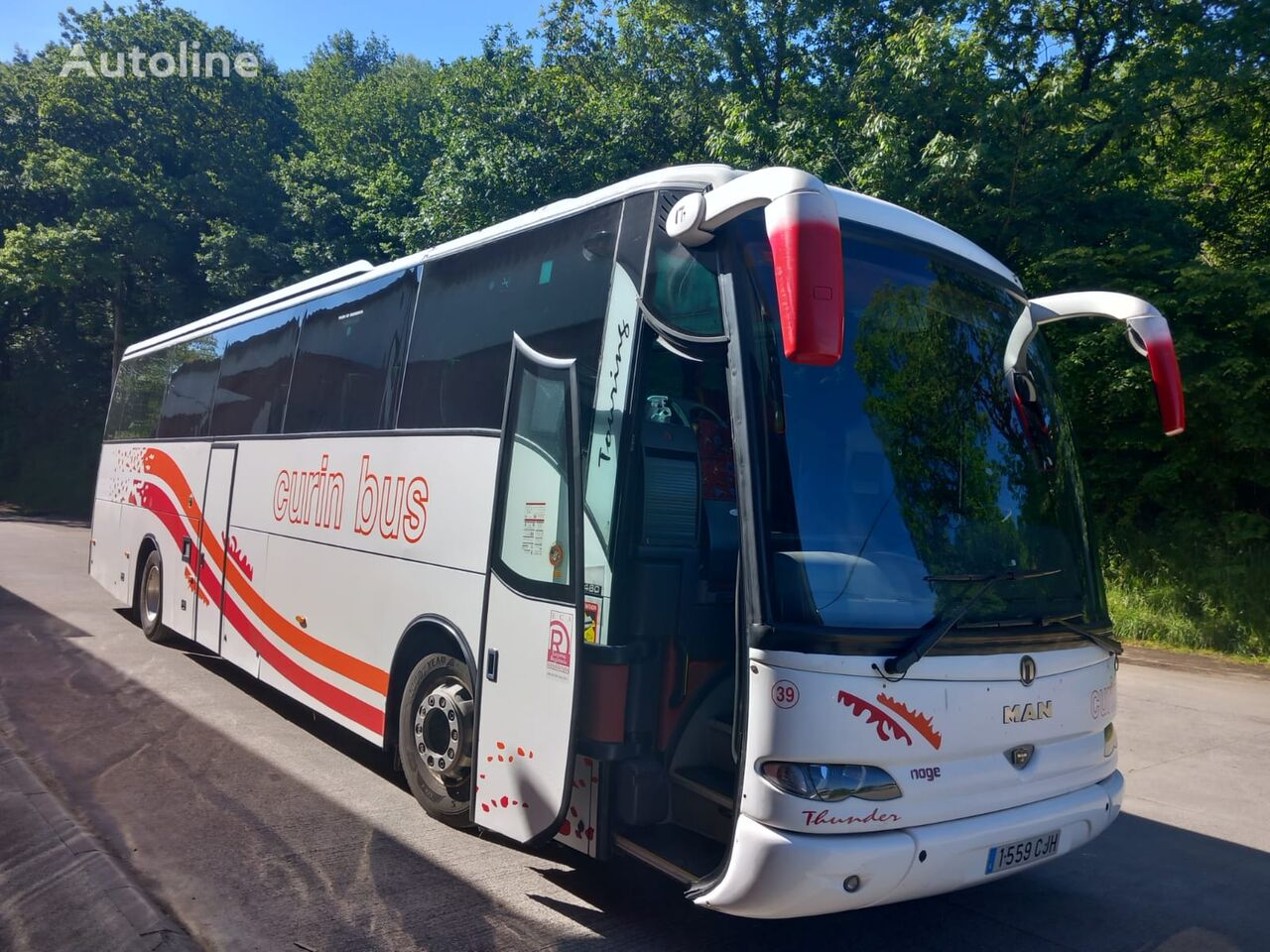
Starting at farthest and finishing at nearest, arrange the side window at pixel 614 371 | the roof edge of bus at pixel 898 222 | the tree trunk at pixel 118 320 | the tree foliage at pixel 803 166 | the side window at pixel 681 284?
the tree trunk at pixel 118 320 → the tree foliage at pixel 803 166 → the roof edge of bus at pixel 898 222 → the side window at pixel 614 371 → the side window at pixel 681 284

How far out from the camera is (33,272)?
1253 inches

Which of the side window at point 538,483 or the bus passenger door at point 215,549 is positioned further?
the bus passenger door at point 215,549

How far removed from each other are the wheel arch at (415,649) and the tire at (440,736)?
0.22 ft

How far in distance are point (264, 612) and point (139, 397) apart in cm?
573

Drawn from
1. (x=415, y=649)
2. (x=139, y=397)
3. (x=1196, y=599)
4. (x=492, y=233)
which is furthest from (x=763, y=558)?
(x=1196, y=599)

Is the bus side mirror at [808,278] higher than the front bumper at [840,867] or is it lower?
higher

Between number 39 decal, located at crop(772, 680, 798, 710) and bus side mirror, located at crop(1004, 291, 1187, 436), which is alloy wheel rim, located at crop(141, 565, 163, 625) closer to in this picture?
number 39 decal, located at crop(772, 680, 798, 710)

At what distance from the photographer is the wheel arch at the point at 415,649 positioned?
561cm

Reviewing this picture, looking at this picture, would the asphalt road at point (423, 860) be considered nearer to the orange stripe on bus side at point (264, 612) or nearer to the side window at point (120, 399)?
the orange stripe on bus side at point (264, 612)

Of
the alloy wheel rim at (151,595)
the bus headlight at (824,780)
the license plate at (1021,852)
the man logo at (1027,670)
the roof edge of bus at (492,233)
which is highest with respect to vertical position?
the roof edge of bus at (492,233)

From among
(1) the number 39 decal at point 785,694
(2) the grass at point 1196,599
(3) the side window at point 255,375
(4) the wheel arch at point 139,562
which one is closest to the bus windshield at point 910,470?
(1) the number 39 decal at point 785,694

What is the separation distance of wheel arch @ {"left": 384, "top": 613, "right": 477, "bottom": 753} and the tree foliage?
680cm

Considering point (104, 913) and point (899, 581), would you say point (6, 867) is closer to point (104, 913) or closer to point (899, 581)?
point (104, 913)

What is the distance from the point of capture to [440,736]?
18.6ft
